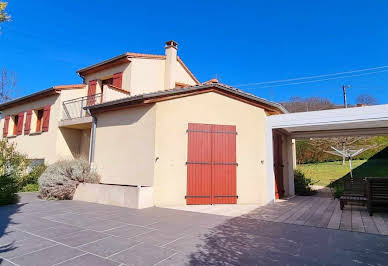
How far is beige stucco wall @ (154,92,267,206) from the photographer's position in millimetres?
7297

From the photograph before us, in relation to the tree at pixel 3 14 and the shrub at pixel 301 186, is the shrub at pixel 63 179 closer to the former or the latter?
the tree at pixel 3 14

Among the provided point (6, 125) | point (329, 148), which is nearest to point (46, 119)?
point (6, 125)

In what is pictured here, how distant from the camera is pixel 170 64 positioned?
1238 centimetres

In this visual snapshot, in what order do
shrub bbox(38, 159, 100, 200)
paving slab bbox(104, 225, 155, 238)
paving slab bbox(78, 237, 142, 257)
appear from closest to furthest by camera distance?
paving slab bbox(78, 237, 142, 257)
paving slab bbox(104, 225, 155, 238)
shrub bbox(38, 159, 100, 200)

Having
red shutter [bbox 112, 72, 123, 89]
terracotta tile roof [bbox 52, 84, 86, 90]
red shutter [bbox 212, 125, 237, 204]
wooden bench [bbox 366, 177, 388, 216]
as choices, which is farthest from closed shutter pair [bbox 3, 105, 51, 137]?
wooden bench [bbox 366, 177, 388, 216]

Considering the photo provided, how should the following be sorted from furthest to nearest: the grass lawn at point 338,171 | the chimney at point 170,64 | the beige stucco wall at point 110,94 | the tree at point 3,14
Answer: the grass lawn at point 338,171
the chimney at point 170,64
the beige stucco wall at point 110,94
the tree at point 3,14

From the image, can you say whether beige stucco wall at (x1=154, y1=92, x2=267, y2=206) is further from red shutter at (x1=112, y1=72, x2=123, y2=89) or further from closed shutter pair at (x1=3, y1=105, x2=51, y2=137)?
closed shutter pair at (x1=3, y1=105, x2=51, y2=137)

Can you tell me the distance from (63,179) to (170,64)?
7.73m

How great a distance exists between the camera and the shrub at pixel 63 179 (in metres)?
7.94

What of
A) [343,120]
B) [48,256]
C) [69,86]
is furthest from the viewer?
[69,86]

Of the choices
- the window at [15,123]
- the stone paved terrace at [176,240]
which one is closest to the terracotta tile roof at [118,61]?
the window at [15,123]

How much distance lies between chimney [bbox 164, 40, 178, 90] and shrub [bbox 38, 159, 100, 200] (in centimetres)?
620

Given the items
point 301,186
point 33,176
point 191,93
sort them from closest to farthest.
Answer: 1. point 191,93
2. point 301,186
3. point 33,176

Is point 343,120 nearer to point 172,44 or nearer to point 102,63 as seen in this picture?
point 172,44
